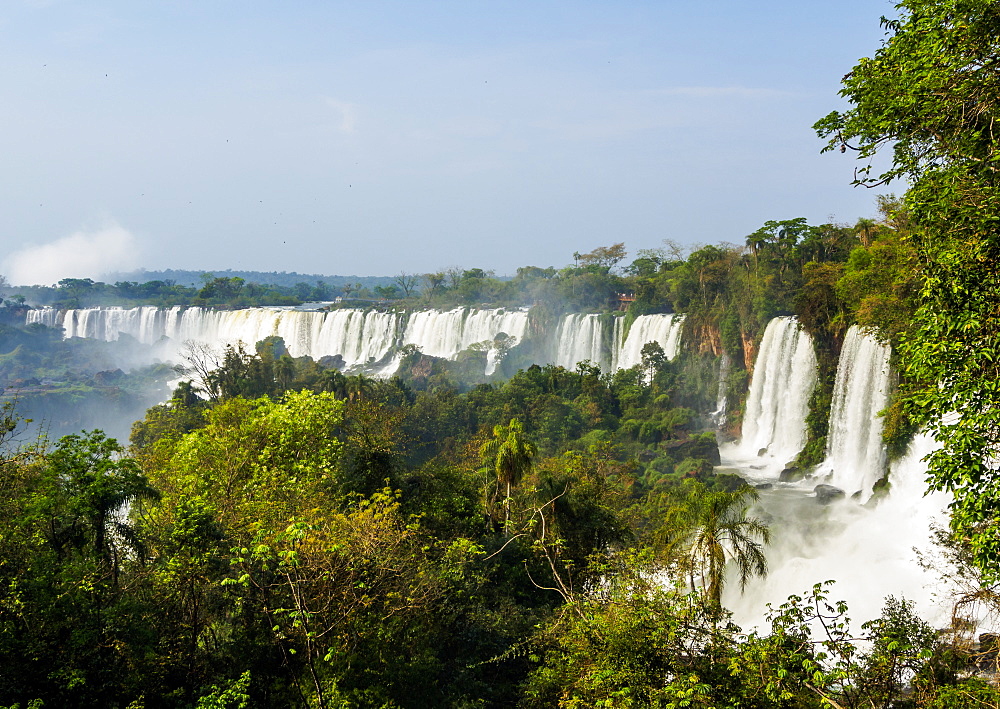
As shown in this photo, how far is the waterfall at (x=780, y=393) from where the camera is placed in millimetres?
27391

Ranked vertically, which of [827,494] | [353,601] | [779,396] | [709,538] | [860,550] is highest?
[779,396]

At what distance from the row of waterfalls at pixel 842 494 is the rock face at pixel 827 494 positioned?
0.04 m

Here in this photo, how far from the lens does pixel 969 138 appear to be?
23.9 ft

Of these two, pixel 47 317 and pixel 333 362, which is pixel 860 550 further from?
pixel 47 317

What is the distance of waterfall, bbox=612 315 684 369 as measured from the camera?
38.1 meters

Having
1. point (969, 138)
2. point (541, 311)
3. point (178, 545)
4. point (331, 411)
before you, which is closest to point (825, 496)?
point (331, 411)

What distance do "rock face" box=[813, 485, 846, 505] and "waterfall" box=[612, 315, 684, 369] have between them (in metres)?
15.8

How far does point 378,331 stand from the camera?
53469mm

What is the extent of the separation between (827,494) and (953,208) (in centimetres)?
1665

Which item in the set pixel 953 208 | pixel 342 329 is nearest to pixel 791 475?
pixel 953 208

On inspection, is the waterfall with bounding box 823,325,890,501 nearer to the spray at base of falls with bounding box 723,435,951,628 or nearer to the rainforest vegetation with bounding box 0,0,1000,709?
the spray at base of falls with bounding box 723,435,951,628

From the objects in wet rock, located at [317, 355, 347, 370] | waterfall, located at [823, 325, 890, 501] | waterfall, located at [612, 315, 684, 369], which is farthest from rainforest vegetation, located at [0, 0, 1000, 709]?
wet rock, located at [317, 355, 347, 370]

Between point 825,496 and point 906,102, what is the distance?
55.2 ft

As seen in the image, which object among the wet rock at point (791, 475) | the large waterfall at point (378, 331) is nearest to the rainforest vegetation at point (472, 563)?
the wet rock at point (791, 475)
